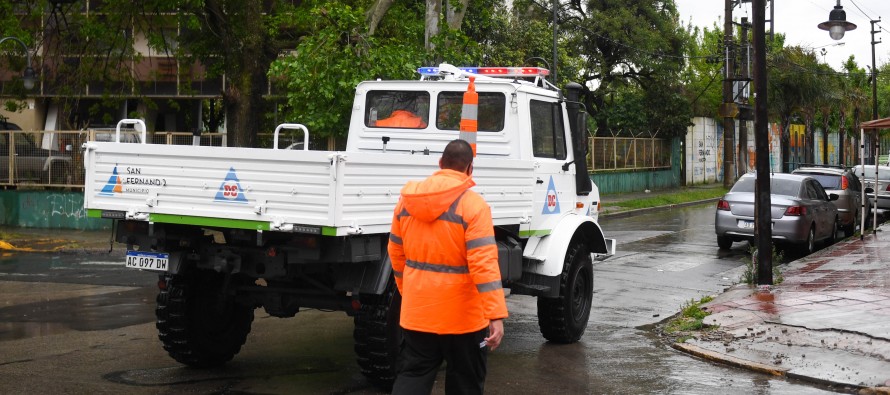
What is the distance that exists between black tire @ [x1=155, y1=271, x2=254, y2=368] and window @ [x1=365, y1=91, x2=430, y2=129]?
2440mm

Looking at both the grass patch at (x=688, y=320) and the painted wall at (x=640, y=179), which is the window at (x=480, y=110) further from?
the painted wall at (x=640, y=179)

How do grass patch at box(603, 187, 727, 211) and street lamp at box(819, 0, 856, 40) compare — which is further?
grass patch at box(603, 187, 727, 211)

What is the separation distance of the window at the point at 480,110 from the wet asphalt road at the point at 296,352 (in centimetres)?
208

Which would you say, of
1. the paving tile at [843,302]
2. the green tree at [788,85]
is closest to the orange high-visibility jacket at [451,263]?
the paving tile at [843,302]

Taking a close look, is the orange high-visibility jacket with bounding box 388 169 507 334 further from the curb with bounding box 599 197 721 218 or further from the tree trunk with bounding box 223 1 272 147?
the curb with bounding box 599 197 721 218

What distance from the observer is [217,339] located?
27.1 feet

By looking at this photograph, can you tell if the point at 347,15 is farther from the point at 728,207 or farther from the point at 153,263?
the point at 153,263

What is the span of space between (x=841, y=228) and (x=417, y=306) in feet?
61.8

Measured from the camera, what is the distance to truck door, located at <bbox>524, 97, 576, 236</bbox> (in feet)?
30.0

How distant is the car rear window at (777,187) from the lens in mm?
18406

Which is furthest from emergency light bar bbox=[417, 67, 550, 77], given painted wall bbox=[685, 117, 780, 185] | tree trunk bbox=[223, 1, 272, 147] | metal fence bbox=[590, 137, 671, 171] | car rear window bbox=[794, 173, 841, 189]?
painted wall bbox=[685, 117, 780, 185]

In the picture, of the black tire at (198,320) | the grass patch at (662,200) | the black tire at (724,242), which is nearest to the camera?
the black tire at (198,320)

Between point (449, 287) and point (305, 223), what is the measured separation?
182cm

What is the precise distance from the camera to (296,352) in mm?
9070
